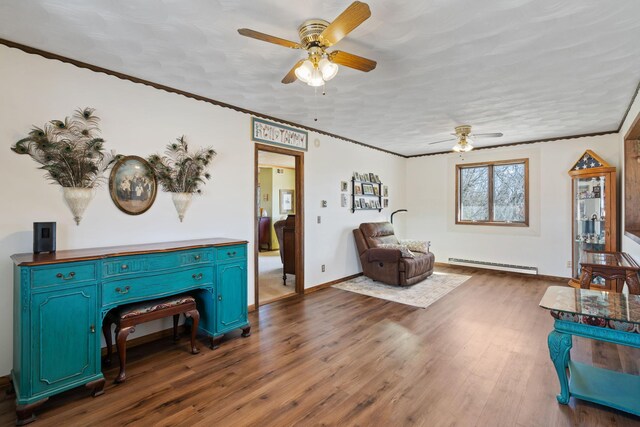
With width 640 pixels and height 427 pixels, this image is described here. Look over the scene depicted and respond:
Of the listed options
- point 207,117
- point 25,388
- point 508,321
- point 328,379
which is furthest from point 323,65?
point 508,321

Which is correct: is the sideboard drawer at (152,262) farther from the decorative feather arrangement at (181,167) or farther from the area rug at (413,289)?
the area rug at (413,289)

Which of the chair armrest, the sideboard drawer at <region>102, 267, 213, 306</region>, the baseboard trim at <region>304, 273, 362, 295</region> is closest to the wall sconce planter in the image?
the sideboard drawer at <region>102, 267, 213, 306</region>

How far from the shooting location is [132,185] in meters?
2.80

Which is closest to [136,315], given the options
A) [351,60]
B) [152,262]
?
[152,262]

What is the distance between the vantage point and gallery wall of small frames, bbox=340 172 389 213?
5.40m

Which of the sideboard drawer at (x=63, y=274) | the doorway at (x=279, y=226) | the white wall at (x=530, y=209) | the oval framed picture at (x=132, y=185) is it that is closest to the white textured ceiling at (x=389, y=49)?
the oval framed picture at (x=132, y=185)

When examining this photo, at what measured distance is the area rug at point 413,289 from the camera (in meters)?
4.24

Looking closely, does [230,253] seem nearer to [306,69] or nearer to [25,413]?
[25,413]

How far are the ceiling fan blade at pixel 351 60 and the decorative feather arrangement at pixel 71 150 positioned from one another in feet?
7.03

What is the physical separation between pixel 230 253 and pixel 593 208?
18.1 ft

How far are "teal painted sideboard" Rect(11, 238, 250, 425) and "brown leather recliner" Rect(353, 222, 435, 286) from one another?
10.2ft

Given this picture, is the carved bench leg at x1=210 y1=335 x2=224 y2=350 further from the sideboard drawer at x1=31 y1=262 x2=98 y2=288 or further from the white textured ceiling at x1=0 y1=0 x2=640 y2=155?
the white textured ceiling at x1=0 y1=0 x2=640 y2=155

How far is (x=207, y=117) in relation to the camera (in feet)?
11.1

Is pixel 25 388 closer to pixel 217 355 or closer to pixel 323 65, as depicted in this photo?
pixel 217 355
